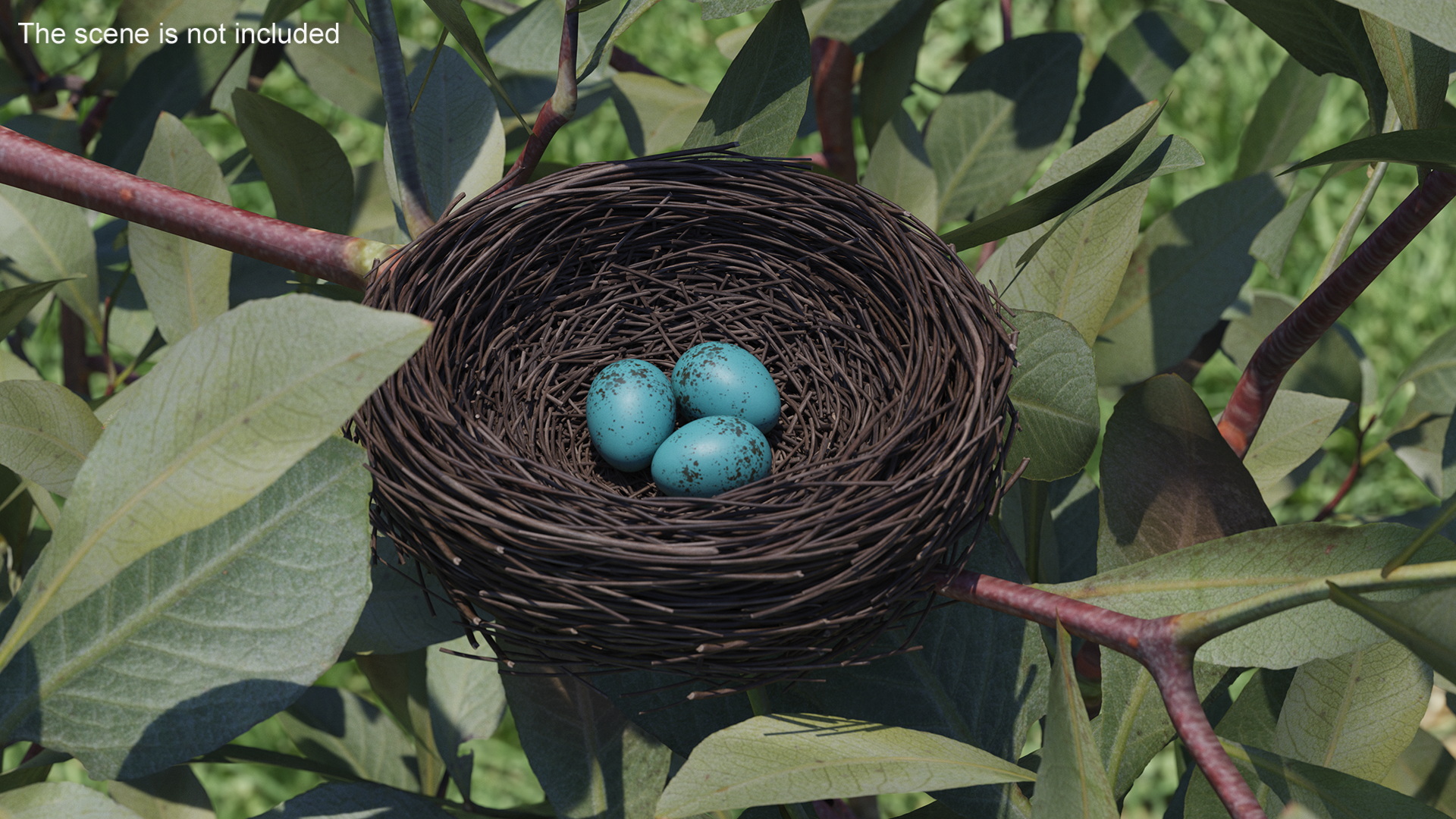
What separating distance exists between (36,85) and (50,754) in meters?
0.72

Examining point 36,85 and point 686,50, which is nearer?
point 36,85

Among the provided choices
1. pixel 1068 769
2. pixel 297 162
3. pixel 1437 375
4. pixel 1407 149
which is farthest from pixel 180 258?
pixel 1437 375

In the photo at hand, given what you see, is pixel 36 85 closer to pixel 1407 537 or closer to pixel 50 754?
pixel 50 754

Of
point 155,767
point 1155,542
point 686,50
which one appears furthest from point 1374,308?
point 155,767

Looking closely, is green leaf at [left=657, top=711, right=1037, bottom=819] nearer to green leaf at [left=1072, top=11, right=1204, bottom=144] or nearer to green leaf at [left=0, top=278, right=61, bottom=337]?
green leaf at [left=0, top=278, right=61, bottom=337]

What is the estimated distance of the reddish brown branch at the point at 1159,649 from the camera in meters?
0.51

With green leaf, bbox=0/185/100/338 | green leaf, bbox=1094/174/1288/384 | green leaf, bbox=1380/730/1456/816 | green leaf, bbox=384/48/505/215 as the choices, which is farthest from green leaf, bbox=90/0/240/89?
green leaf, bbox=1380/730/1456/816

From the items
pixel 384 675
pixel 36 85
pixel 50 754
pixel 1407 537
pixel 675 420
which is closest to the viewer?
pixel 1407 537

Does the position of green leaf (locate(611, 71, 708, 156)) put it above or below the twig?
above

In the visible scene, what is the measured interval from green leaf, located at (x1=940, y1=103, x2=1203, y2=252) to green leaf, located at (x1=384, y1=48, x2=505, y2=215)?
0.40m

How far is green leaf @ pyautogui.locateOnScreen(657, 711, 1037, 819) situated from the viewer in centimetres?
52

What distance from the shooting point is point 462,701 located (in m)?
1.01

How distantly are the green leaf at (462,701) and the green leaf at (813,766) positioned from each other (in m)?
0.45

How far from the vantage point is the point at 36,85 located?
1.05 m
